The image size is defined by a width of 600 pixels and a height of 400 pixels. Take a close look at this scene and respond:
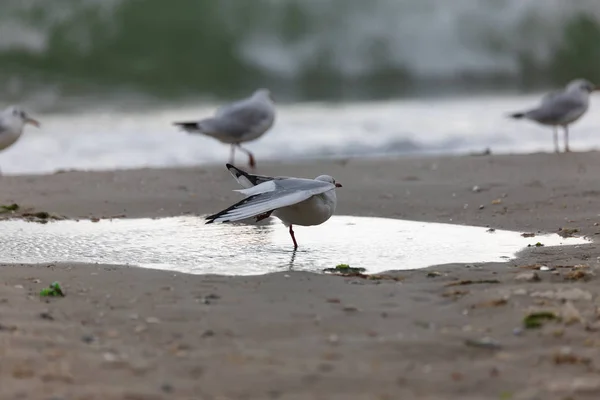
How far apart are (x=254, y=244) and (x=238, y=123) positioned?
12.1 feet

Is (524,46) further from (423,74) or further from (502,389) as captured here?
(502,389)

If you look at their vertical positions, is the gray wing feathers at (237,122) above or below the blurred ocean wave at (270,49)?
below

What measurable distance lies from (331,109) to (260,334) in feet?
34.3

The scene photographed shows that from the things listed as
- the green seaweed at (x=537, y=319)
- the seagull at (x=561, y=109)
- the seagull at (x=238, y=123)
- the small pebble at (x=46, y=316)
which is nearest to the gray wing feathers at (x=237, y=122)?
the seagull at (x=238, y=123)

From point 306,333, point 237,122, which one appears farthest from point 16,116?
point 306,333

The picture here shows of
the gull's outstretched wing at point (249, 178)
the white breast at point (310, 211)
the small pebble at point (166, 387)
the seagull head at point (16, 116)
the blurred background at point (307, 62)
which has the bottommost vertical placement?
the small pebble at point (166, 387)

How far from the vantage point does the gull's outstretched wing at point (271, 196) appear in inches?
170

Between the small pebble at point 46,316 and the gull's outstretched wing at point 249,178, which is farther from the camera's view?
the gull's outstretched wing at point 249,178

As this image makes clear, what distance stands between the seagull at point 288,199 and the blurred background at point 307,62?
19.7 ft

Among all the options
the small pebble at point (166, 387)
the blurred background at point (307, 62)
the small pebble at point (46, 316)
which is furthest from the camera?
the blurred background at point (307, 62)

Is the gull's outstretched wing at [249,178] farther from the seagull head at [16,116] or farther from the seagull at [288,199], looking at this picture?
the seagull head at [16,116]

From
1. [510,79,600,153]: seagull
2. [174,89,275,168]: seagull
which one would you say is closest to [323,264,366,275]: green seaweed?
[174,89,275,168]: seagull

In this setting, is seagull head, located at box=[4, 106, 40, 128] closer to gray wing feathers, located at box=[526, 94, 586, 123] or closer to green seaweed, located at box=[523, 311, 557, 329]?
gray wing feathers, located at box=[526, 94, 586, 123]

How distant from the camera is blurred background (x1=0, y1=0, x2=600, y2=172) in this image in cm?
1230
